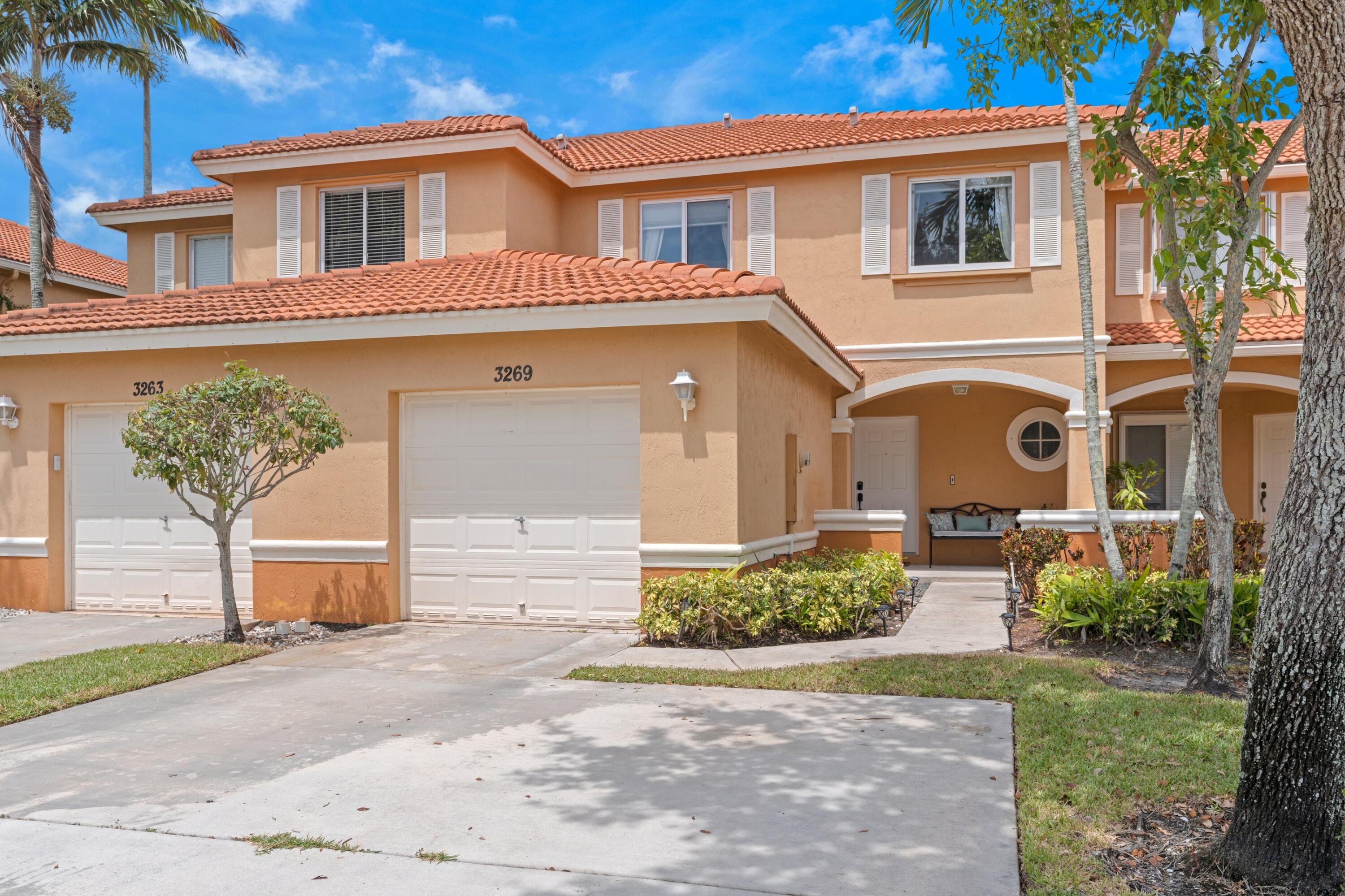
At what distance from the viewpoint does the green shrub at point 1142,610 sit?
888cm

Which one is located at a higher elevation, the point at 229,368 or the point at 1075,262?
the point at 1075,262

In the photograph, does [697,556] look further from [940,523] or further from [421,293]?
[940,523]

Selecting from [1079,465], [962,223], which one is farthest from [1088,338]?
[962,223]

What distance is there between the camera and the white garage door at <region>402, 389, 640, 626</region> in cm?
1044

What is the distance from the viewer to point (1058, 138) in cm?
1398

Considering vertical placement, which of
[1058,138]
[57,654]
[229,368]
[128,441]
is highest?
[1058,138]

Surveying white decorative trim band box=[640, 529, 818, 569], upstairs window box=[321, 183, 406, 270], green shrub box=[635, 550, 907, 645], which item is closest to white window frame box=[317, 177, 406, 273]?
upstairs window box=[321, 183, 406, 270]

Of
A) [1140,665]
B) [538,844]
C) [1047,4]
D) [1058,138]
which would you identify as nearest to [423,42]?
[1058,138]

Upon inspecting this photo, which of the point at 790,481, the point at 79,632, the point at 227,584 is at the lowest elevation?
the point at 79,632

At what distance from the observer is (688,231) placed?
609 inches

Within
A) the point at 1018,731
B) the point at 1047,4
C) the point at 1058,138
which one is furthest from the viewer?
the point at 1058,138

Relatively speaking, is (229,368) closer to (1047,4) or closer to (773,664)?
(773,664)

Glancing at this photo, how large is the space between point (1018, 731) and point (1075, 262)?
32.2 feet

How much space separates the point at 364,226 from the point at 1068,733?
11806 mm
